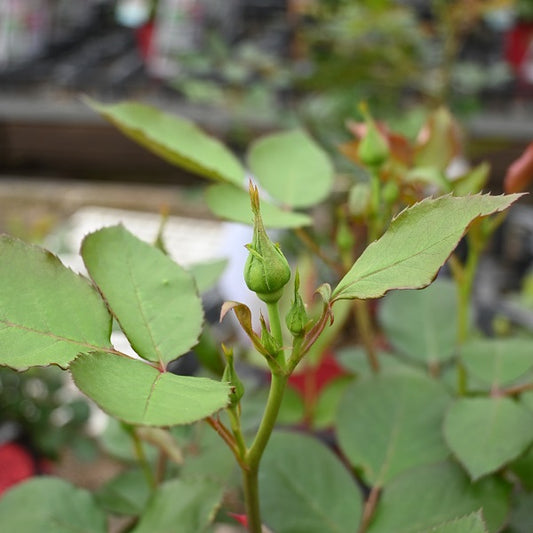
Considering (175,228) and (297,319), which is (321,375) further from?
(175,228)

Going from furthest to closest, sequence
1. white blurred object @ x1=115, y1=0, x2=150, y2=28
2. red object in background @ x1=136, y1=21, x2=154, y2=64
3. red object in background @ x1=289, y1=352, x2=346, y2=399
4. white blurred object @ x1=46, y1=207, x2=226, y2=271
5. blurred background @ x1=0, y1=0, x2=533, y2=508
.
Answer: white blurred object @ x1=115, y1=0, x2=150, y2=28, red object in background @ x1=136, y1=21, x2=154, y2=64, white blurred object @ x1=46, y1=207, x2=226, y2=271, blurred background @ x1=0, y1=0, x2=533, y2=508, red object in background @ x1=289, y1=352, x2=346, y2=399

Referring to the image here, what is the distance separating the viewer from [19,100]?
4.86 feet

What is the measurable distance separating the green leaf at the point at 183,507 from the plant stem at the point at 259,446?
0.07ft

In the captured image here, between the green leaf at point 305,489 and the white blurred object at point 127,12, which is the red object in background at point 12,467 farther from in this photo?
the white blurred object at point 127,12

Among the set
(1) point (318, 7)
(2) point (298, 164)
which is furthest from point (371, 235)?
(1) point (318, 7)

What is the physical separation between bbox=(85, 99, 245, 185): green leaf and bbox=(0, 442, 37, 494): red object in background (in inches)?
6.4

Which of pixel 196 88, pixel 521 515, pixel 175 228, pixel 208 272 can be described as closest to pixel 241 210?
pixel 208 272

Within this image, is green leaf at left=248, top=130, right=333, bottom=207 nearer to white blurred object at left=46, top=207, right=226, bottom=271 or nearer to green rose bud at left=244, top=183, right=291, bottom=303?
green rose bud at left=244, top=183, right=291, bottom=303

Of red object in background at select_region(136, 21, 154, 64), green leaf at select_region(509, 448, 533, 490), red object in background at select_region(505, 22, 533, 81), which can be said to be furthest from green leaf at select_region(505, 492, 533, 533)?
red object in background at select_region(136, 21, 154, 64)

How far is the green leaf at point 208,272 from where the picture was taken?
0.80ft

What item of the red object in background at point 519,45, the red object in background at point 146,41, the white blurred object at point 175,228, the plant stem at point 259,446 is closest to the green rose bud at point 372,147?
the plant stem at point 259,446

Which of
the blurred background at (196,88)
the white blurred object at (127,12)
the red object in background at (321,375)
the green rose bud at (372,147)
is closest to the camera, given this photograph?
the green rose bud at (372,147)

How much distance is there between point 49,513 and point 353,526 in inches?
3.7

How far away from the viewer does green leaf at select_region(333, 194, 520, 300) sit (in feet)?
0.46
